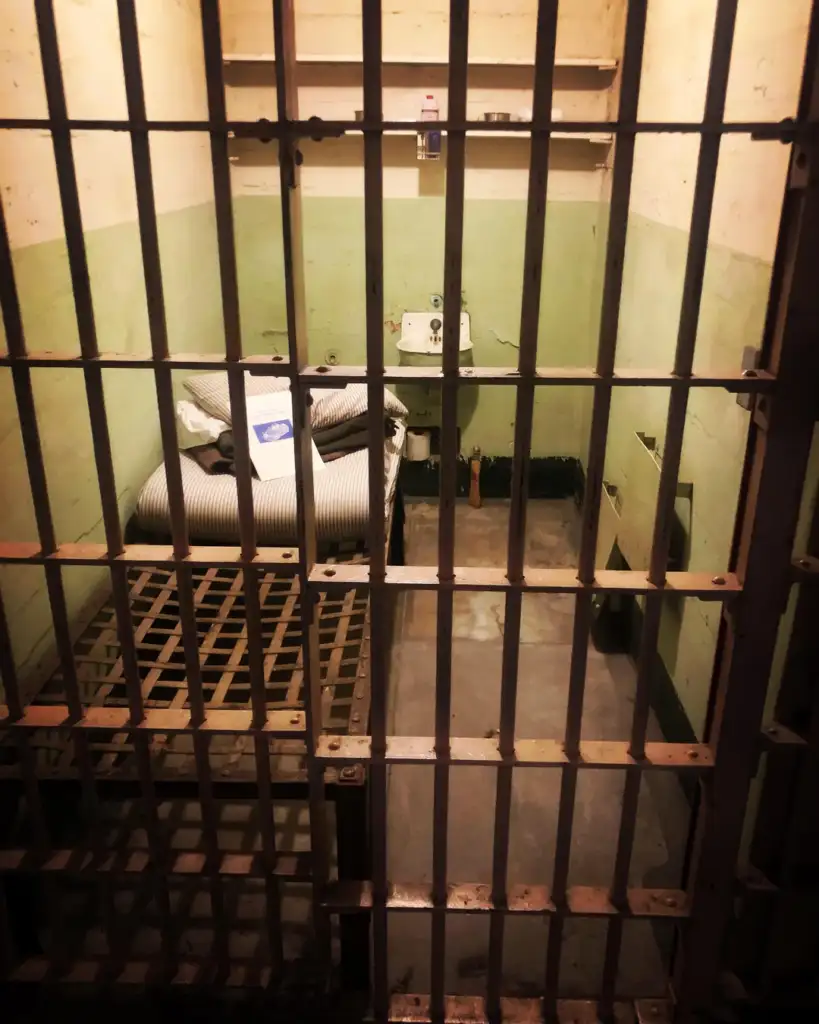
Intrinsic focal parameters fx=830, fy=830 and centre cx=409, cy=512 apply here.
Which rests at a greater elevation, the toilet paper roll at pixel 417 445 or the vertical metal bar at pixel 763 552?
the vertical metal bar at pixel 763 552

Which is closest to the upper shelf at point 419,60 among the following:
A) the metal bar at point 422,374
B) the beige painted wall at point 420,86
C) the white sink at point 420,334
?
the beige painted wall at point 420,86

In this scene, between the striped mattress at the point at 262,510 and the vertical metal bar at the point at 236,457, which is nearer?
the vertical metal bar at the point at 236,457

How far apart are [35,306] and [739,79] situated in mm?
1816

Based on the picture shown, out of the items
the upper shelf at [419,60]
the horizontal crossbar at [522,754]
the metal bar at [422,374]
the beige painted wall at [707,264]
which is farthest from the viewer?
the upper shelf at [419,60]

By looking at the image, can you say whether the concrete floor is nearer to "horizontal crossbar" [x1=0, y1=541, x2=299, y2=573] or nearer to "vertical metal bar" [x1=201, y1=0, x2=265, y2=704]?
"vertical metal bar" [x1=201, y1=0, x2=265, y2=704]

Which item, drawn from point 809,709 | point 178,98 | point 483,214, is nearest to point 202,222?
point 178,98

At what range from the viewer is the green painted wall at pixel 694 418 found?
6.73ft

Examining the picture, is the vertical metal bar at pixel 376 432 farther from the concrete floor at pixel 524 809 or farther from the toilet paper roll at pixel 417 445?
the toilet paper roll at pixel 417 445

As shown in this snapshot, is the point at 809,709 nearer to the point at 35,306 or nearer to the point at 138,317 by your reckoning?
the point at 35,306

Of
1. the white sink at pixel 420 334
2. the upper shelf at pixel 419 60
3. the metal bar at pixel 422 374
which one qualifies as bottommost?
the white sink at pixel 420 334

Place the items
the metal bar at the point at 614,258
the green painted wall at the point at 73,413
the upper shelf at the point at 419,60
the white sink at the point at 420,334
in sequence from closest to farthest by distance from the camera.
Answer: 1. the metal bar at the point at 614,258
2. the green painted wall at the point at 73,413
3. the upper shelf at the point at 419,60
4. the white sink at the point at 420,334

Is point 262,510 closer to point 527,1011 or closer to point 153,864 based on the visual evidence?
point 153,864

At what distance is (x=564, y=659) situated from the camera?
119 inches

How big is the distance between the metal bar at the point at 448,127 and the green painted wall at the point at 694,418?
2.29 ft
